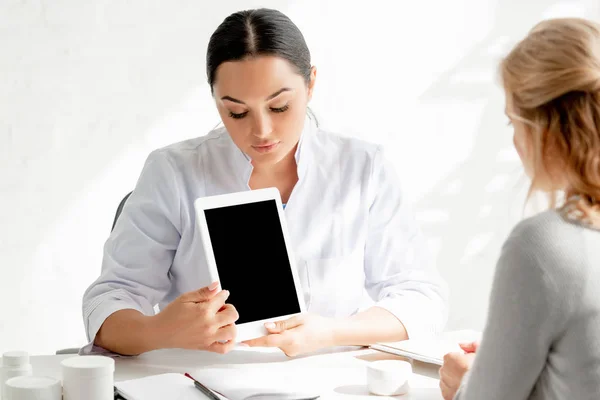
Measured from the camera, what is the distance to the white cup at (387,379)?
52.4 inches

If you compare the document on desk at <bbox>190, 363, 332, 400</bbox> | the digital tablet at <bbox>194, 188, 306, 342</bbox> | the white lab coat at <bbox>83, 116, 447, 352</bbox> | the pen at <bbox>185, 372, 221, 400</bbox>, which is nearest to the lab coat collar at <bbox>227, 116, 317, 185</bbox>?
the white lab coat at <bbox>83, 116, 447, 352</bbox>

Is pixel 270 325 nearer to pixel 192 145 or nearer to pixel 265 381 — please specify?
pixel 265 381

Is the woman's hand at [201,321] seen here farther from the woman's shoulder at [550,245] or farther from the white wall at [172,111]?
the white wall at [172,111]

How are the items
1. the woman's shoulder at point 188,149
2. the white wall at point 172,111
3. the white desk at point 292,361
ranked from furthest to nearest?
the white wall at point 172,111, the woman's shoulder at point 188,149, the white desk at point 292,361

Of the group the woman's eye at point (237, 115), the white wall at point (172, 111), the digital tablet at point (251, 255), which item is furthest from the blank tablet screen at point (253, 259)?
the white wall at point (172, 111)

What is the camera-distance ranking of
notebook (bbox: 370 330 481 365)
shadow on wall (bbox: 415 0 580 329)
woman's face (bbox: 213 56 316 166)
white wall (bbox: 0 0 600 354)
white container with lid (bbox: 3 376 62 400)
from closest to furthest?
1. white container with lid (bbox: 3 376 62 400)
2. notebook (bbox: 370 330 481 365)
3. woman's face (bbox: 213 56 316 166)
4. white wall (bbox: 0 0 600 354)
5. shadow on wall (bbox: 415 0 580 329)

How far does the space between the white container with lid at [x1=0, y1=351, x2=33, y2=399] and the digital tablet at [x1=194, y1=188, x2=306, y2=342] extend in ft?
1.20

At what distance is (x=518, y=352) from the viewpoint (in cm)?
95

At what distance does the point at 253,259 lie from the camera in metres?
1.55

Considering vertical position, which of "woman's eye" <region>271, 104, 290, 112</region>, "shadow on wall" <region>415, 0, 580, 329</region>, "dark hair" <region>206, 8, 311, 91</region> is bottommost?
"shadow on wall" <region>415, 0, 580, 329</region>

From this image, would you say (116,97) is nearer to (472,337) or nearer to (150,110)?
(150,110)

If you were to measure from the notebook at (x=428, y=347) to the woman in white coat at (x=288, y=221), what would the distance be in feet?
0.21

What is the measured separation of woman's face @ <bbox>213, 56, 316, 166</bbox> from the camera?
1.68 m

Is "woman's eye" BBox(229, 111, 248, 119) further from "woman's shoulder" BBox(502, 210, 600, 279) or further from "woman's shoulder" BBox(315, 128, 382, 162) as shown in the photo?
"woman's shoulder" BBox(502, 210, 600, 279)
